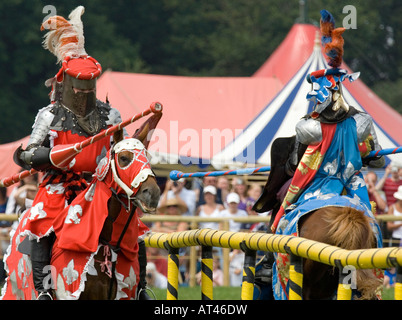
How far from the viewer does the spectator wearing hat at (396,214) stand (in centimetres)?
1345

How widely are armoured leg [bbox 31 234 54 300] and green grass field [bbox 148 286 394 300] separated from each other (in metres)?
4.23

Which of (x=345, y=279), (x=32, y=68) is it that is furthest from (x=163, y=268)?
(x=32, y=68)

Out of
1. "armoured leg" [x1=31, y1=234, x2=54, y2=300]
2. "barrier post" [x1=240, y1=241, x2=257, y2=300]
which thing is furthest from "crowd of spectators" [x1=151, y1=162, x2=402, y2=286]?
"barrier post" [x1=240, y1=241, x2=257, y2=300]

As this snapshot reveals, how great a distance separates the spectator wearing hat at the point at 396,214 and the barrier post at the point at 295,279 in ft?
25.1

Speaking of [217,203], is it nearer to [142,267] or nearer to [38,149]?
[142,267]

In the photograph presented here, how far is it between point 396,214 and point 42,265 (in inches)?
312

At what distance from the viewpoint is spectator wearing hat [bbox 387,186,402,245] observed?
44.1 ft

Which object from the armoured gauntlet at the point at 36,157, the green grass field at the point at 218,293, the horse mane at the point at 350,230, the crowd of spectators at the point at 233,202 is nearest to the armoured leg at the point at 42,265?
the armoured gauntlet at the point at 36,157

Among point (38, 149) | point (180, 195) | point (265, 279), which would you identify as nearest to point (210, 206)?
point (180, 195)

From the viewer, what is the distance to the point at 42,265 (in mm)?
6777

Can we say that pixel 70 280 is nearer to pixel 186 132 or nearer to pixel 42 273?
pixel 42 273

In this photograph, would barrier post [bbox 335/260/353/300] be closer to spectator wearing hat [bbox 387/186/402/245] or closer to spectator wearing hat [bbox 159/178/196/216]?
spectator wearing hat [bbox 387/186/402/245]
